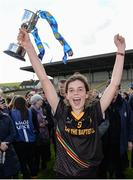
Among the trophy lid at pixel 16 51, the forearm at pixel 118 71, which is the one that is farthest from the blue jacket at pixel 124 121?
the forearm at pixel 118 71

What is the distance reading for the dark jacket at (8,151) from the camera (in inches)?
242

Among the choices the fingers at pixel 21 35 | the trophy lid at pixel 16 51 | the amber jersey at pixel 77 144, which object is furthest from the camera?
the trophy lid at pixel 16 51

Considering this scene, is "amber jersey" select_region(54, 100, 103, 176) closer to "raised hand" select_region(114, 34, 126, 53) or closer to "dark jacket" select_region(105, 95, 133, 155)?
"raised hand" select_region(114, 34, 126, 53)

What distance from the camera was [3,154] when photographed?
6.11m

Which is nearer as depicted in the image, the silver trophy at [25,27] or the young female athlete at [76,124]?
the young female athlete at [76,124]

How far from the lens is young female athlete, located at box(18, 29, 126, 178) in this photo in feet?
10.4

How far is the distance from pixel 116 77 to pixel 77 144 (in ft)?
2.31

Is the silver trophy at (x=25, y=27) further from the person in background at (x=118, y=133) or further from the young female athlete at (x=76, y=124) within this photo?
the person in background at (x=118, y=133)

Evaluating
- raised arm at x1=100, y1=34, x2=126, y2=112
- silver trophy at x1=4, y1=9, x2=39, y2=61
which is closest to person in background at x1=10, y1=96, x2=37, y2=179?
silver trophy at x1=4, y1=9, x2=39, y2=61

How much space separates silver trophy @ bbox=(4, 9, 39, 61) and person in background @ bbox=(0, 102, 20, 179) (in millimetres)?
1674

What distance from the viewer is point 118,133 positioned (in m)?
7.36

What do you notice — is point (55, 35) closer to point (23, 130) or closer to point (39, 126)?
point (23, 130)

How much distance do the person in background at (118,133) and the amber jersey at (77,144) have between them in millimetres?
3920

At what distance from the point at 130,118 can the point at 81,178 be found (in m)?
4.43
